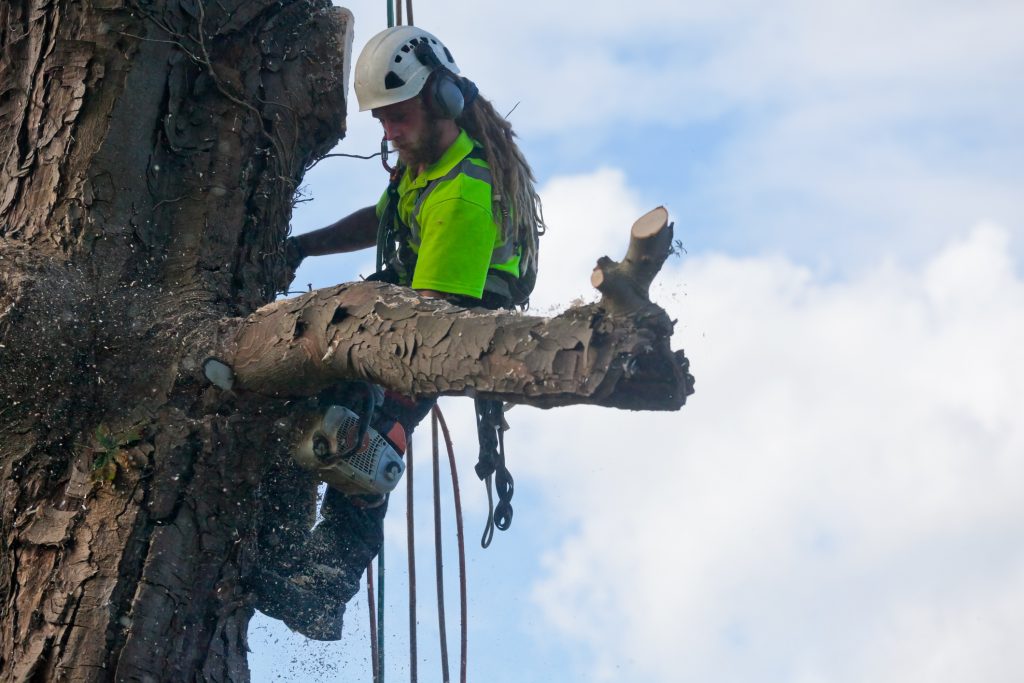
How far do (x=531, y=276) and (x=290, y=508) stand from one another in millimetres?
1234

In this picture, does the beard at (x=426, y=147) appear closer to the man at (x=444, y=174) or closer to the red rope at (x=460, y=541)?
the man at (x=444, y=174)

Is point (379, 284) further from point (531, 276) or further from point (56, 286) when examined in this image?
point (531, 276)

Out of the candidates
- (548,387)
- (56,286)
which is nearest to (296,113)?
(56,286)

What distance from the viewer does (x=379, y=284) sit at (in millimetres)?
3193

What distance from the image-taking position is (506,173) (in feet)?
13.8

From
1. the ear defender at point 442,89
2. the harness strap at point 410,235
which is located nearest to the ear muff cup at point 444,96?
the ear defender at point 442,89


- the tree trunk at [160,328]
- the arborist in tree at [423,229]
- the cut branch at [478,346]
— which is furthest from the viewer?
the arborist in tree at [423,229]

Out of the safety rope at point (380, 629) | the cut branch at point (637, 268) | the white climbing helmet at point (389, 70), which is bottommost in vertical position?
the cut branch at point (637, 268)

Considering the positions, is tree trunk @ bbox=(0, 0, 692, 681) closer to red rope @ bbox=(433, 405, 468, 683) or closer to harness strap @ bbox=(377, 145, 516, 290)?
harness strap @ bbox=(377, 145, 516, 290)

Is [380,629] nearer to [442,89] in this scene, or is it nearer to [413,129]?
[413,129]

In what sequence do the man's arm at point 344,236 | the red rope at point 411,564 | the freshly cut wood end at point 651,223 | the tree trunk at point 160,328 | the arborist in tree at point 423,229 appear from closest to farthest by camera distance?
the freshly cut wood end at point 651,223, the tree trunk at point 160,328, the arborist in tree at point 423,229, the man's arm at point 344,236, the red rope at point 411,564

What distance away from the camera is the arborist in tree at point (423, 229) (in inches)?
151

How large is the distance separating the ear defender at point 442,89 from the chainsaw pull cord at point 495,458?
938mm

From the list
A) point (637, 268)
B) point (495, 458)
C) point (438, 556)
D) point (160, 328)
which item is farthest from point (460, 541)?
point (637, 268)
